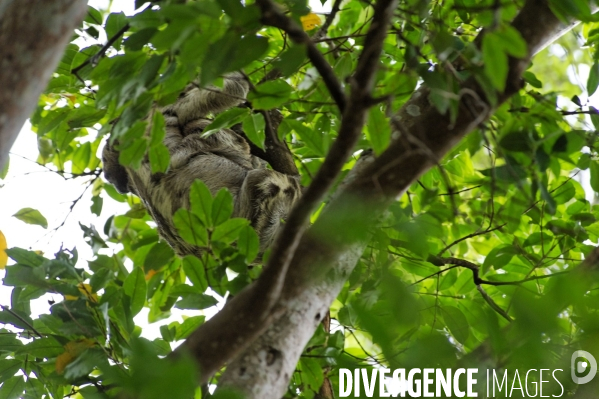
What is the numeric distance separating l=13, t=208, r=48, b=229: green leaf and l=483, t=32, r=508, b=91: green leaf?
9.24 ft

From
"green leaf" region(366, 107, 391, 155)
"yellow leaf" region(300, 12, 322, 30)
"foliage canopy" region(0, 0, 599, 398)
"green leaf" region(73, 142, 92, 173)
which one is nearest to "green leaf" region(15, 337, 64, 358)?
"foliage canopy" region(0, 0, 599, 398)

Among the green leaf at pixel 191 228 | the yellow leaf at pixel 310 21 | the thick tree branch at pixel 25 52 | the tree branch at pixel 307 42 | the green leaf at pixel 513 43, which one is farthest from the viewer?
the yellow leaf at pixel 310 21

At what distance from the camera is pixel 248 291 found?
1.60 meters

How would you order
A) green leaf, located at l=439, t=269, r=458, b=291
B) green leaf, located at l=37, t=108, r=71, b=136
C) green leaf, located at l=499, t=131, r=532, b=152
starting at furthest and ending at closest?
green leaf, located at l=37, t=108, r=71, b=136 < green leaf, located at l=439, t=269, r=458, b=291 < green leaf, located at l=499, t=131, r=532, b=152

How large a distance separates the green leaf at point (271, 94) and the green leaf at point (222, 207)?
1.08 ft

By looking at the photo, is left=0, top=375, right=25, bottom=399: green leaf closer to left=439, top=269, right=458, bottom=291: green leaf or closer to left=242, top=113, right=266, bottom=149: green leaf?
left=242, top=113, right=266, bottom=149: green leaf

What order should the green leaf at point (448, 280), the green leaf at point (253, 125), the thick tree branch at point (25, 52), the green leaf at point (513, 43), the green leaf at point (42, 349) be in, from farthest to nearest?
the green leaf at point (448, 280) < the green leaf at point (42, 349) < the green leaf at point (253, 125) < the green leaf at point (513, 43) < the thick tree branch at point (25, 52)

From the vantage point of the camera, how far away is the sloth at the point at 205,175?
353 cm

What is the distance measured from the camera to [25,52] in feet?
3.91

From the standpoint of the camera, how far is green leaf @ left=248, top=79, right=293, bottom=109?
207cm

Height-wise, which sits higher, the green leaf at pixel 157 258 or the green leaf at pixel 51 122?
the green leaf at pixel 51 122

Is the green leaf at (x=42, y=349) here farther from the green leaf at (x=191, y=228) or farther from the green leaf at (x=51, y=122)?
the green leaf at (x=51, y=122)

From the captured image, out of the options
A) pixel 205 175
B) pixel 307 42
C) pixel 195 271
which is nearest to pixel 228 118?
pixel 195 271

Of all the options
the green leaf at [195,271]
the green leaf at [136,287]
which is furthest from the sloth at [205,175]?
the green leaf at [195,271]
